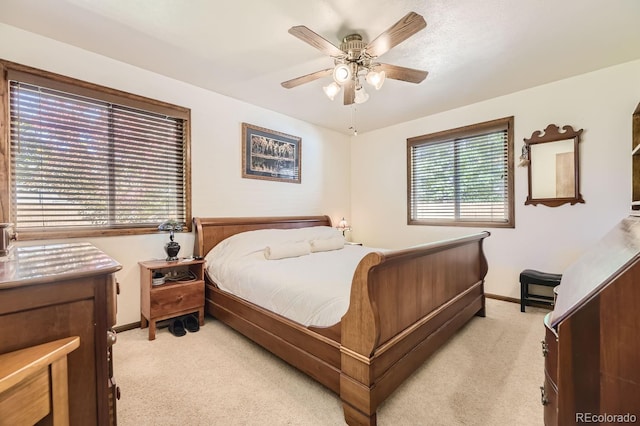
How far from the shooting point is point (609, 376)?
672 mm

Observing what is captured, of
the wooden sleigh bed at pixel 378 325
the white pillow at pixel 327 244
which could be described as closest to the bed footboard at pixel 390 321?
the wooden sleigh bed at pixel 378 325

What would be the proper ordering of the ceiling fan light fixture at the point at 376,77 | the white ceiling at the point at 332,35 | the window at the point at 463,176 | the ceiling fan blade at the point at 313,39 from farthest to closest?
the window at the point at 463,176
the ceiling fan light fixture at the point at 376,77
the white ceiling at the point at 332,35
the ceiling fan blade at the point at 313,39

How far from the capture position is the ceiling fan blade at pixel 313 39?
176 cm

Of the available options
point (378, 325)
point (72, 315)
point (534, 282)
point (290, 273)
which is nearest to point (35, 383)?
point (72, 315)

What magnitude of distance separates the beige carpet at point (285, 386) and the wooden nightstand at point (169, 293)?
0.23 meters

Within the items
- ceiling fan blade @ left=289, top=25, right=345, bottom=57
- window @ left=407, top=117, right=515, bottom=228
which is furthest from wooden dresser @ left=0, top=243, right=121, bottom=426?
window @ left=407, top=117, right=515, bottom=228

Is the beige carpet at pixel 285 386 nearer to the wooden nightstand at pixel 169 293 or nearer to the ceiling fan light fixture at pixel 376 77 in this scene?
the wooden nightstand at pixel 169 293

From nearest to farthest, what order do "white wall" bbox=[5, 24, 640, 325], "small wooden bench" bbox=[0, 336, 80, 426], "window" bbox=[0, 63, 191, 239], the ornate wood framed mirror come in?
1. "small wooden bench" bbox=[0, 336, 80, 426]
2. "window" bbox=[0, 63, 191, 239]
3. "white wall" bbox=[5, 24, 640, 325]
4. the ornate wood framed mirror

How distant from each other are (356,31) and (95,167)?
2.66 meters

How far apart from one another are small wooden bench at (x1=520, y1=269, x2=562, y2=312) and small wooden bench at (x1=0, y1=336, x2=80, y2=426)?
12.7ft

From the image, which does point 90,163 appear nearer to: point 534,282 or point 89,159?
point 89,159

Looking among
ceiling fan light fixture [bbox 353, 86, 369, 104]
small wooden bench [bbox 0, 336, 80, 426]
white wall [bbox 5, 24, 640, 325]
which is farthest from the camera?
white wall [bbox 5, 24, 640, 325]

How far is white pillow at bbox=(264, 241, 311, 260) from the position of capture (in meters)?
2.83

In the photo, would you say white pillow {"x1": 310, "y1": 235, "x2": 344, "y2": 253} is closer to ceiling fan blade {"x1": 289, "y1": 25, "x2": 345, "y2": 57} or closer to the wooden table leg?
the wooden table leg
